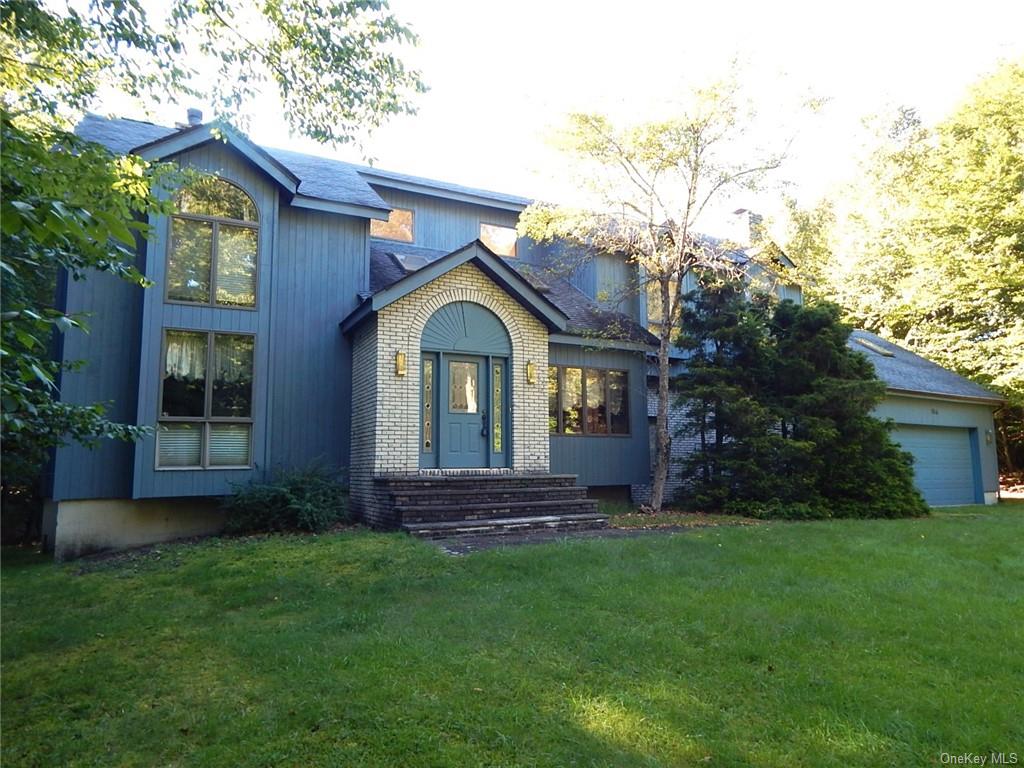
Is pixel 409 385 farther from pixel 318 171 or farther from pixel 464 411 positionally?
pixel 318 171

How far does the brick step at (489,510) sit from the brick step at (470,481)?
0.43 metres

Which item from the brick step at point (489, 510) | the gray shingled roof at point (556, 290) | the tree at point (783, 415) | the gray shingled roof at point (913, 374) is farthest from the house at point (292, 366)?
the gray shingled roof at point (913, 374)

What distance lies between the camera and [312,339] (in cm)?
1143

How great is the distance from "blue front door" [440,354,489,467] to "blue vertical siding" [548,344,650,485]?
2.46 meters

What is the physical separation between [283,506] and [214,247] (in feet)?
13.9

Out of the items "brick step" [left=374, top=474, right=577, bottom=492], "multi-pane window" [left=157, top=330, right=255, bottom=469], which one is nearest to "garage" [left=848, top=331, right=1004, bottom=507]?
"brick step" [left=374, top=474, right=577, bottom=492]

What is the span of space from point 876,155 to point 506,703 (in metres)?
29.9

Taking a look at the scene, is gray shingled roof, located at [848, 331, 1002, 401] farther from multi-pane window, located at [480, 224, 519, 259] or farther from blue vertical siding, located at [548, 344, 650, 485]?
multi-pane window, located at [480, 224, 519, 259]

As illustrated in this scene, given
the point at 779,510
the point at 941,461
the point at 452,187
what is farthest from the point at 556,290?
the point at 941,461

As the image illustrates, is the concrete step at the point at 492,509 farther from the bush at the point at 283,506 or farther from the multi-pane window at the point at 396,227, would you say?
the multi-pane window at the point at 396,227

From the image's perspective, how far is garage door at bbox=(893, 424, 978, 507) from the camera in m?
17.8

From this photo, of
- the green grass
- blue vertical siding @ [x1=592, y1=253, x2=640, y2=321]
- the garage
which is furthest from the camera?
the garage

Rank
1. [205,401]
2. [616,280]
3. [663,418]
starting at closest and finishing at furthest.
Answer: [205,401], [663,418], [616,280]

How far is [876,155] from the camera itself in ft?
89.6
